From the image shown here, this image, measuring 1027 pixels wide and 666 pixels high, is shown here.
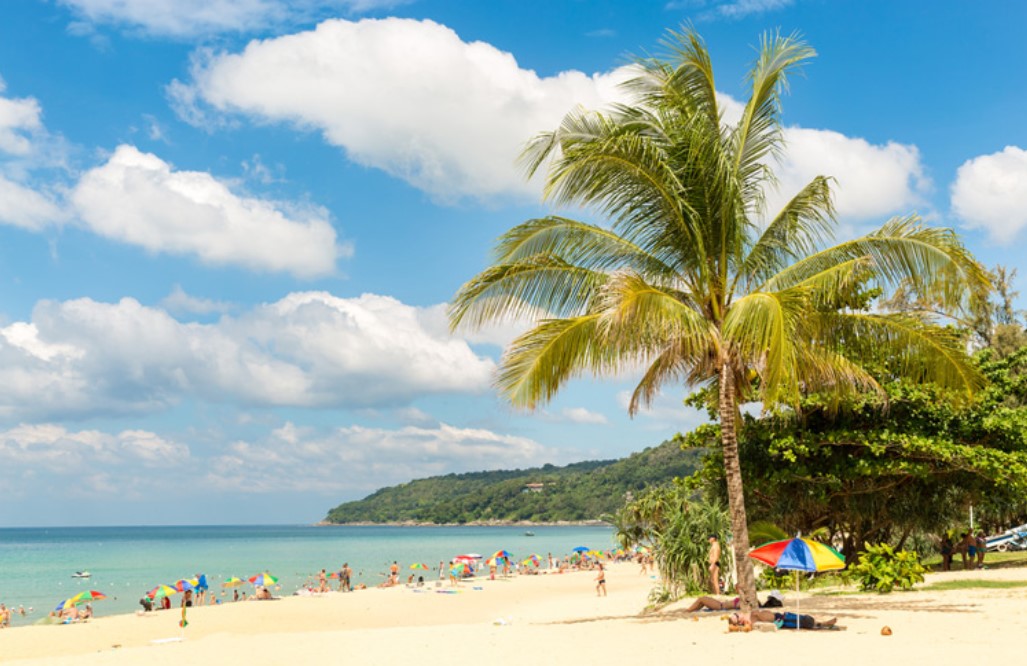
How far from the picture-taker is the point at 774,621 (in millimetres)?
10992

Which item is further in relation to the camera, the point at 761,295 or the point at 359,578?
the point at 359,578

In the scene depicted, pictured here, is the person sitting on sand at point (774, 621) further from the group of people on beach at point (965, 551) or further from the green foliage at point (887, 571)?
the group of people on beach at point (965, 551)

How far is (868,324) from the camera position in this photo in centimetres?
1164

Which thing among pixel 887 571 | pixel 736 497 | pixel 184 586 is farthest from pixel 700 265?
pixel 184 586

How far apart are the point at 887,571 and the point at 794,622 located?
16.4 feet

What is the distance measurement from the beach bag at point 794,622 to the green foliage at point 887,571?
4.74m

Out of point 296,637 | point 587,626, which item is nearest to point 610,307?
point 587,626

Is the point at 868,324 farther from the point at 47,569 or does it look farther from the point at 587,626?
the point at 47,569

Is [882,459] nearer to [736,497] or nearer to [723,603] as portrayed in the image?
[723,603]

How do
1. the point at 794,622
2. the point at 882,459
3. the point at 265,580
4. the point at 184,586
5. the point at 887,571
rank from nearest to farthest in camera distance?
the point at 794,622 < the point at 887,571 < the point at 882,459 < the point at 184,586 < the point at 265,580

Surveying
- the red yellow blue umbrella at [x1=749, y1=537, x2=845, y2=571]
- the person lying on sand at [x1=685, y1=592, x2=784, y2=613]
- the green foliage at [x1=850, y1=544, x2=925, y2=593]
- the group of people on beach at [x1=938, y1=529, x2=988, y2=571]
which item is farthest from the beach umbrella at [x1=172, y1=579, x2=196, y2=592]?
the group of people on beach at [x1=938, y1=529, x2=988, y2=571]

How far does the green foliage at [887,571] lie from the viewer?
47.9 ft

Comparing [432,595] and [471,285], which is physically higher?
[471,285]

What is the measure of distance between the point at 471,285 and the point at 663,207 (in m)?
2.89
